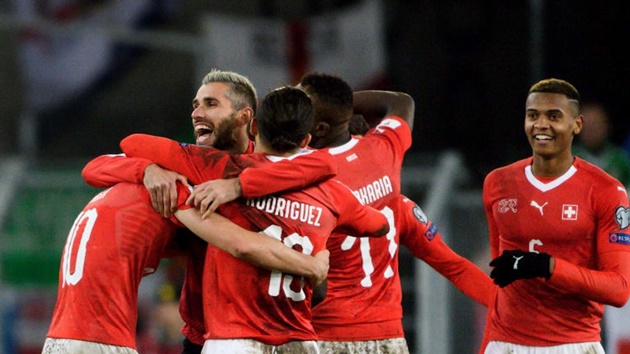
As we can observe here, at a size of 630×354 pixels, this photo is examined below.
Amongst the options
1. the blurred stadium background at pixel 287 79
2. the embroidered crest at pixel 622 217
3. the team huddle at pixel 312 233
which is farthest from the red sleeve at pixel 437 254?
the blurred stadium background at pixel 287 79

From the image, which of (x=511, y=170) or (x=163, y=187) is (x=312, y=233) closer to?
(x=163, y=187)

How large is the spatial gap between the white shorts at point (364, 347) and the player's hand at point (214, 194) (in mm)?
1263

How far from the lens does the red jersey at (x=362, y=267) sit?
5.68 m

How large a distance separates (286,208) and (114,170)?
76 centimetres

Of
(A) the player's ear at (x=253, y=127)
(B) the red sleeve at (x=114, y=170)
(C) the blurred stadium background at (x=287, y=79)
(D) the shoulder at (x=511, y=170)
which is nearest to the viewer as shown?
(B) the red sleeve at (x=114, y=170)

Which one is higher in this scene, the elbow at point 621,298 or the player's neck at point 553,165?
the player's neck at point 553,165

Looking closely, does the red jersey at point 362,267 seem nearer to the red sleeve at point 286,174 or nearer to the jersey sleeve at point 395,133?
the jersey sleeve at point 395,133

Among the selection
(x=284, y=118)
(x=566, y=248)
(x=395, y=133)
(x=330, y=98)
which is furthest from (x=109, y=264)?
(x=566, y=248)

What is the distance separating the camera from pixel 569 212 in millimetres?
5695

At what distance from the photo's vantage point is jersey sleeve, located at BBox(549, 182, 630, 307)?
5.46m

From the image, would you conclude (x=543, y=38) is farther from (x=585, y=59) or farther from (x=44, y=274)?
(x=44, y=274)

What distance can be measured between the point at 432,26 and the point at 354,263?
566 centimetres

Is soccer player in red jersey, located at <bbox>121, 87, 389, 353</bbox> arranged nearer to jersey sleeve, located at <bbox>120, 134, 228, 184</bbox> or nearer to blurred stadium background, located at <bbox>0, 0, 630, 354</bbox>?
jersey sleeve, located at <bbox>120, 134, 228, 184</bbox>

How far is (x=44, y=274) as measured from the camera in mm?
10273
